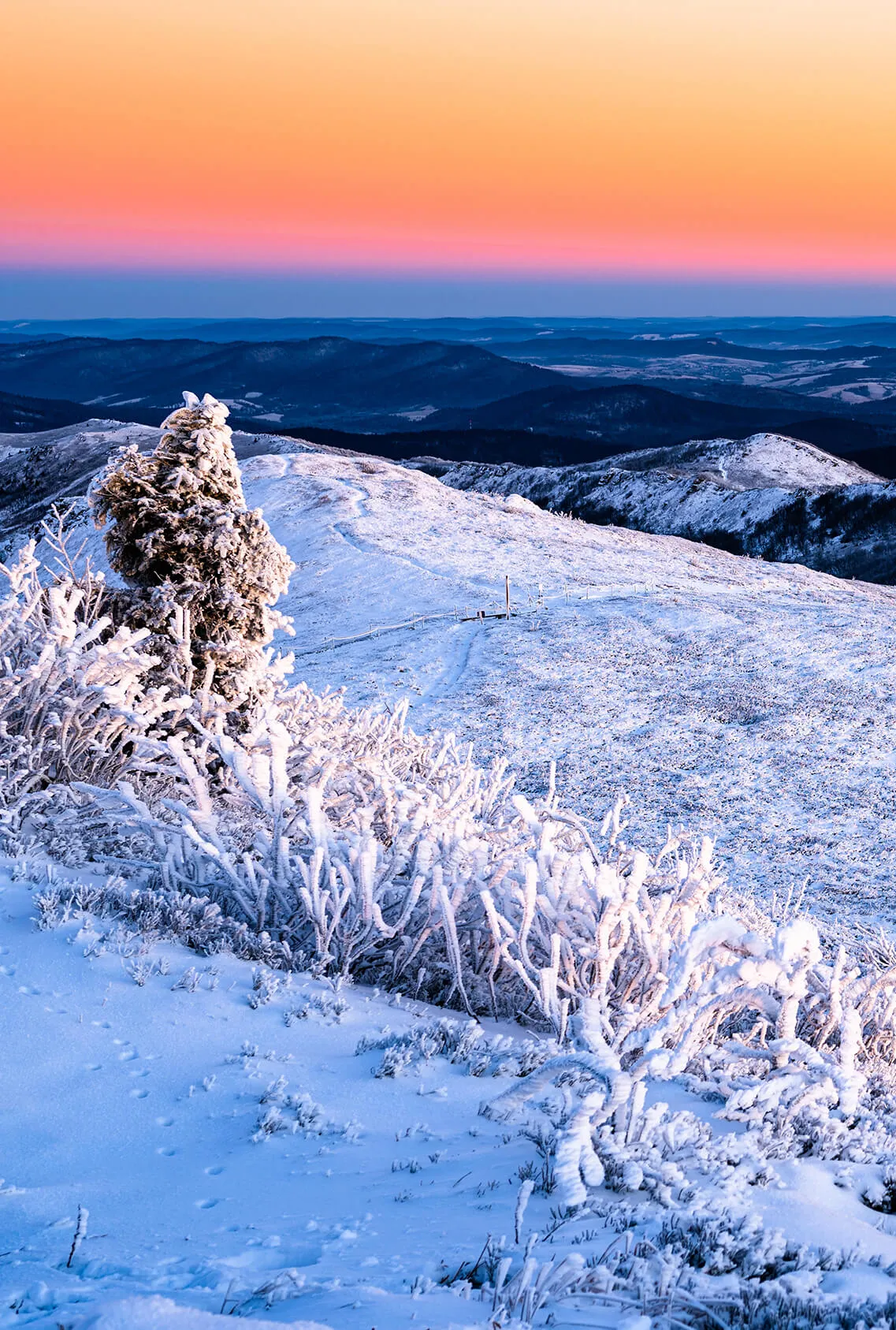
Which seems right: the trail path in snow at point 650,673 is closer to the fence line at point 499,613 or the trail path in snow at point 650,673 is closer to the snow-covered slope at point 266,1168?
the fence line at point 499,613

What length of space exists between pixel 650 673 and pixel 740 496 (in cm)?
5440

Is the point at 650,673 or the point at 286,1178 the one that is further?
the point at 650,673

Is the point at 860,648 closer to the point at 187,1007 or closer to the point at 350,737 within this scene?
the point at 350,737

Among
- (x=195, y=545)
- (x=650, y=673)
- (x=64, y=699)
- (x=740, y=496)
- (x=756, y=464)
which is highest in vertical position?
(x=756, y=464)

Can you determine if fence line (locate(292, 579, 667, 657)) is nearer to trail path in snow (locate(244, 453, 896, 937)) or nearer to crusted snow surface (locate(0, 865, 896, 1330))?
trail path in snow (locate(244, 453, 896, 937))

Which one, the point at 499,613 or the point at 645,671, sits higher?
the point at 499,613

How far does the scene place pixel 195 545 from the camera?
834cm

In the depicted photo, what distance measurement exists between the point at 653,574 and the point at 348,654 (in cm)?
1218

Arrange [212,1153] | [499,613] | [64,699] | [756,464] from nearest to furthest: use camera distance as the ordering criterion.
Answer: [212,1153] < [64,699] < [499,613] < [756,464]

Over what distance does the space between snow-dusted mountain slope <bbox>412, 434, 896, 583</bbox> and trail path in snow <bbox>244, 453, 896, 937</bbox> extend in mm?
27811

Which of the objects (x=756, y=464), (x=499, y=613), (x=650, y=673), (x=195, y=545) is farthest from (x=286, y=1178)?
(x=756, y=464)

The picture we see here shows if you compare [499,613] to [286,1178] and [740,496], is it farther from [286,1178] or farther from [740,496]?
[740,496]

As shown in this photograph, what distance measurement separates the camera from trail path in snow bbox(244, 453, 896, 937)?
508 inches

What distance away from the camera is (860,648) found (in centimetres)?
2055
